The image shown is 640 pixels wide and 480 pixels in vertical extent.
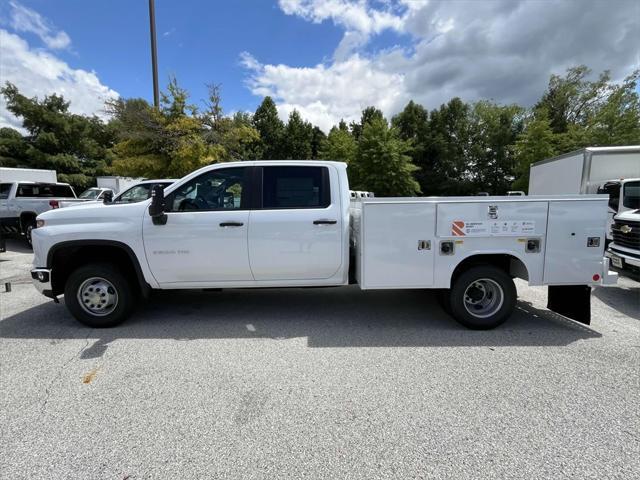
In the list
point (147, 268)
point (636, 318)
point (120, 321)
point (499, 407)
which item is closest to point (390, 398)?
point (499, 407)

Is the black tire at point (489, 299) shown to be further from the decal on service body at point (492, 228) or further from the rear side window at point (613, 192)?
the rear side window at point (613, 192)

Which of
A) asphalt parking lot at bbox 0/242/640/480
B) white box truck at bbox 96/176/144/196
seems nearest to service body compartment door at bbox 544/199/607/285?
asphalt parking lot at bbox 0/242/640/480

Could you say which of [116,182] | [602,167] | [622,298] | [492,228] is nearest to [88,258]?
[492,228]

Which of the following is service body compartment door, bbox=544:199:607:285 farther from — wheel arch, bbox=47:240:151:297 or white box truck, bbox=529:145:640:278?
wheel arch, bbox=47:240:151:297

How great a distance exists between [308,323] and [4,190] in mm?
12439

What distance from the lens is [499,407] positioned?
2889 millimetres

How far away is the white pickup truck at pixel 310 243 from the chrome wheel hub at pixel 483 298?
0.01 meters

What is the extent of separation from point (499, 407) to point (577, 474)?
0.71 metres

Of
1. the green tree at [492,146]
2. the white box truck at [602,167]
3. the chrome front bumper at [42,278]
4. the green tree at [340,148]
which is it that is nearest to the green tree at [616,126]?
the green tree at [492,146]

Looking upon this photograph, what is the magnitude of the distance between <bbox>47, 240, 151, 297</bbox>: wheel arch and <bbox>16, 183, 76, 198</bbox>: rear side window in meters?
9.06

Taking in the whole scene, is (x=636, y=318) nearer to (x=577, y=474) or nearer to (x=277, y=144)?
(x=577, y=474)

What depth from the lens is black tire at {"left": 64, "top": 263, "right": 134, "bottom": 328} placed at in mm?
4465

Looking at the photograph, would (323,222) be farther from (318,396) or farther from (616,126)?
(616,126)

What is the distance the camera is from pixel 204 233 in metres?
4.36
